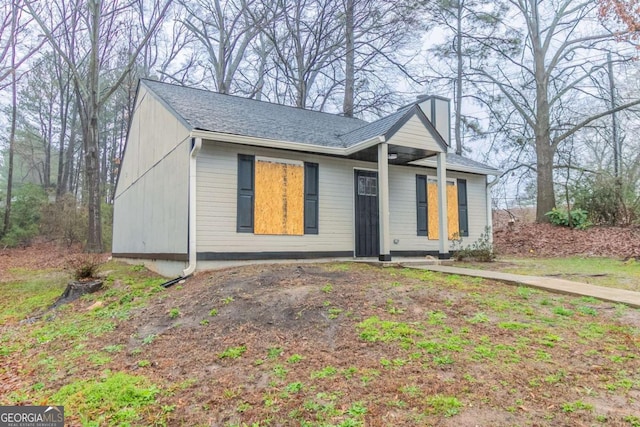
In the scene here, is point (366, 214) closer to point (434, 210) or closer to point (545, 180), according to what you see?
point (434, 210)

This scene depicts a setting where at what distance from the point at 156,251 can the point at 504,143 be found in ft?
48.7

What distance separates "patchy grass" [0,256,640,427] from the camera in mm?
2494

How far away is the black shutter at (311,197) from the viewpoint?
8656mm

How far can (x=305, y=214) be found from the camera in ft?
28.3

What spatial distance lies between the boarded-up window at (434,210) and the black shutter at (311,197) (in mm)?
3236

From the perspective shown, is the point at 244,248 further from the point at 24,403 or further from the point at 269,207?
the point at 24,403

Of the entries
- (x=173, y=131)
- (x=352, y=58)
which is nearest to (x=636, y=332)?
(x=173, y=131)

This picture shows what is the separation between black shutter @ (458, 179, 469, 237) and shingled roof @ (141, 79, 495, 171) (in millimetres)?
614

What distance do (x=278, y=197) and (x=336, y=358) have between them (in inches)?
211

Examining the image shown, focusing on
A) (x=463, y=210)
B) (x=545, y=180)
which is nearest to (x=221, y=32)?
(x=463, y=210)

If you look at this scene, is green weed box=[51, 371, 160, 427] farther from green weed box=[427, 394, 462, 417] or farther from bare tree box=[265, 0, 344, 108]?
bare tree box=[265, 0, 344, 108]

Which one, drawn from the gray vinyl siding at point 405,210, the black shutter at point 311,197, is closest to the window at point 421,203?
the gray vinyl siding at point 405,210

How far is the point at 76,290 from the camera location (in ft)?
23.2

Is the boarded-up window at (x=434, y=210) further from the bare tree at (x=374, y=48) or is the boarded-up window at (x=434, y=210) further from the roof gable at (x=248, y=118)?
the bare tree at (x=374, y=48)
